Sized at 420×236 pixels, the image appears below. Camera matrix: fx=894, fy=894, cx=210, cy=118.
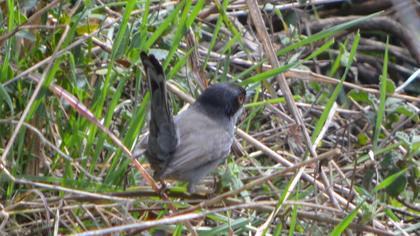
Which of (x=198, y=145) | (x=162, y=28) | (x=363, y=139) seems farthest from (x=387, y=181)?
(x=363, y=139)

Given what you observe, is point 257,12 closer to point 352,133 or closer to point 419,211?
point 419,211

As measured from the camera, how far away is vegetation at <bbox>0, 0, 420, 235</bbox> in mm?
3297

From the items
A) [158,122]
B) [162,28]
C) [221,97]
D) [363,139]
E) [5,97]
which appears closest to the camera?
[5,97]

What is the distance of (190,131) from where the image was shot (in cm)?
394

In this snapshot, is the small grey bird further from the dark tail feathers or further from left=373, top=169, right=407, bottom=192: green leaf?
left=373, top=169, right=407, bottom=192: green leaf

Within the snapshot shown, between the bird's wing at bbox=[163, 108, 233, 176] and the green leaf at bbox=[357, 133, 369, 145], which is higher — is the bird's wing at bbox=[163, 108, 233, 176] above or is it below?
above

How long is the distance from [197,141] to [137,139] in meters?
0.26

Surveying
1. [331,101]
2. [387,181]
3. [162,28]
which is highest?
[162,28]

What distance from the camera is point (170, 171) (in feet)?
11.7

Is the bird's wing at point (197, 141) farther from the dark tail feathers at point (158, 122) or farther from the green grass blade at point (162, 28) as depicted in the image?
the green grass blade at point (162, 28)

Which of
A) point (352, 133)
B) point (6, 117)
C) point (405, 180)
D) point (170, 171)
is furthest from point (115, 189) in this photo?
point (352, 133)

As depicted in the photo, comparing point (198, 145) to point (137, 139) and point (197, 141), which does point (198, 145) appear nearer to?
point (197, 141)

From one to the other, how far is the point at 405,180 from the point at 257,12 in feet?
3.07

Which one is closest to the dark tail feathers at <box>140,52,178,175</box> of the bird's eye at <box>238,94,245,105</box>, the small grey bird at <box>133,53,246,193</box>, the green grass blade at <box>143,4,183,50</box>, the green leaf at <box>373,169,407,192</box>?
the small grey bird at <box>133,53,246,193</box>
